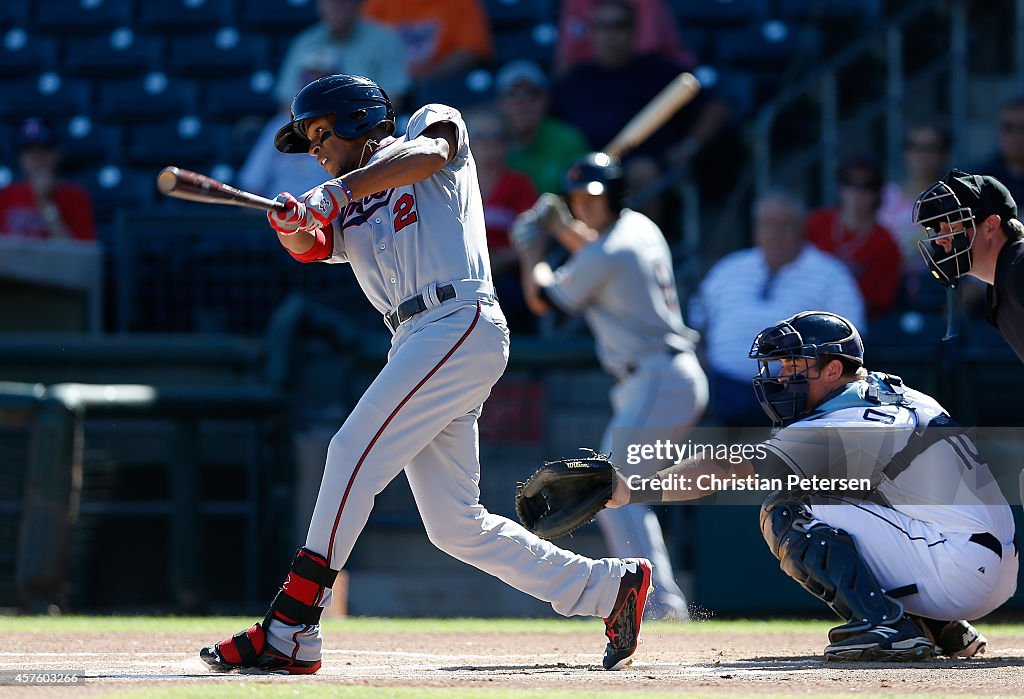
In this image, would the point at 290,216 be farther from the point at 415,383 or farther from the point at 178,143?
the point at 178,143

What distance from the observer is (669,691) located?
3.39m

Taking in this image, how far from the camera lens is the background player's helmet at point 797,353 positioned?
4035 millimetres

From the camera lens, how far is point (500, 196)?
27.0 feet

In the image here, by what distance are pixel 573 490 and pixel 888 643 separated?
34.6 inches

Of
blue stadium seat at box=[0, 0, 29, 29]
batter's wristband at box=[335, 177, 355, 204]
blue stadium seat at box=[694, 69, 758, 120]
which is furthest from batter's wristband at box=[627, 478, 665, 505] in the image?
blue stadium seat at box=[0, 0, 29, 29]

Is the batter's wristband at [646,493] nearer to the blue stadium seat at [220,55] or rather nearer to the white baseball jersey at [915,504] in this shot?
the white baseball jersey at [915,504]

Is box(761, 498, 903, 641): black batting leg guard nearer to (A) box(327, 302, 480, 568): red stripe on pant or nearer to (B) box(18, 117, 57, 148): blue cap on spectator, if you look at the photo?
(A) box(327, 302, 480, 568): red stripe on pant

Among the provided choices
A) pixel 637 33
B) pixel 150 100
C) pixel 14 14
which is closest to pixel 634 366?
pixel 637 33

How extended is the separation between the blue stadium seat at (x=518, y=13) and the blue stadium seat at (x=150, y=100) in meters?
2.03

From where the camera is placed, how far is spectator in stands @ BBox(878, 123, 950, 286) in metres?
7.90

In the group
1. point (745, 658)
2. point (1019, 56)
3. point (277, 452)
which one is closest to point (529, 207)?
point (277, 452)

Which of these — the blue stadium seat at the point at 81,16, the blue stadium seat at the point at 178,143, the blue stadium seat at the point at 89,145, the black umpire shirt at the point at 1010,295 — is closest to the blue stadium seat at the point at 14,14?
the blue stadium seat at the point at 81,16

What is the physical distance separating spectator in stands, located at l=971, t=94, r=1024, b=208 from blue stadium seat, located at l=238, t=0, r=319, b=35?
15.3ft

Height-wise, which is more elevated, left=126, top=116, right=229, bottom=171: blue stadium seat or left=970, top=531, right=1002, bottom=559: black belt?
left=126, top=116, right=229, bottom=171: blue stadium seat
